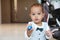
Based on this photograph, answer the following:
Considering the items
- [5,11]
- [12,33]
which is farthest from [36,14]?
[5,11]

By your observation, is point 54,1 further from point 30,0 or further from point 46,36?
point 30,0

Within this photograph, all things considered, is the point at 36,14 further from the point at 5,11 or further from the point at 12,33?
the point at 5,11

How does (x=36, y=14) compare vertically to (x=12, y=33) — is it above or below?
above

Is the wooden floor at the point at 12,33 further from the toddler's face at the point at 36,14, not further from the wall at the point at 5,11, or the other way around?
the wall at the point at 5,11

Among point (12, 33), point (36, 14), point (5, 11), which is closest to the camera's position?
point (36, 14)

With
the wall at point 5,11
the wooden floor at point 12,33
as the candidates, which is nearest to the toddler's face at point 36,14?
the wooden floor at point 12,33

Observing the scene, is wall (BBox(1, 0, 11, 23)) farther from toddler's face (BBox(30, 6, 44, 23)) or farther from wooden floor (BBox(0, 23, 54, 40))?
toddler's face (BBox(30, 6, 44, 23))

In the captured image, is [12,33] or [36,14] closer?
[36,14]

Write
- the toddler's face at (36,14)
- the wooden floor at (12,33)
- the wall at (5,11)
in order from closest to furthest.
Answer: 1. the toddler's face at (36,14)
2. the wooden floor at (12,33)
3. the wall at (5,11)

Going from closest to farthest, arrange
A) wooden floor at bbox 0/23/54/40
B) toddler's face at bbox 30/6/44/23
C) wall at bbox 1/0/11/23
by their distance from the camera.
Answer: toddler's face at bbox 30/6/44/23
wooden floor at bbox 0/23/54/40
wall at bbox 1/0/11/23

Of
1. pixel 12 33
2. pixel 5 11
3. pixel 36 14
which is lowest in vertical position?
pixel 12 33

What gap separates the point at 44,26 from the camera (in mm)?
1606

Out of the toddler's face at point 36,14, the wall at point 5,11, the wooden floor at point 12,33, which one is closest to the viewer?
the toddler's face at point 36,14

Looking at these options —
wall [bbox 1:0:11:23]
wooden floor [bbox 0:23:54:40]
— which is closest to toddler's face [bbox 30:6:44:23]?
wooden floor [bbox 0:23:54:40]
